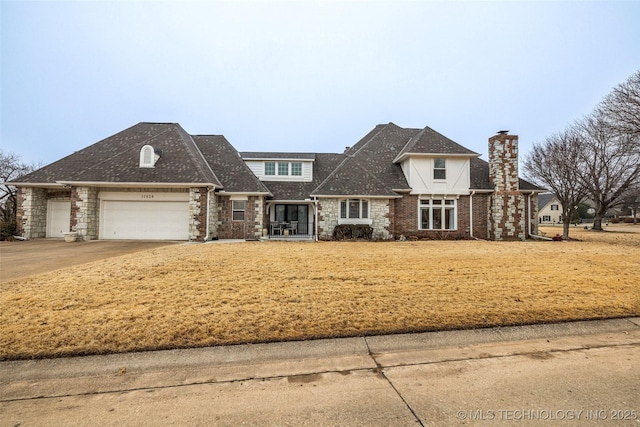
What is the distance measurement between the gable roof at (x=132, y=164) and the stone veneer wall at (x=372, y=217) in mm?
6249

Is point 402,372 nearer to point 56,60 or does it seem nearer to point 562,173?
point 562,173

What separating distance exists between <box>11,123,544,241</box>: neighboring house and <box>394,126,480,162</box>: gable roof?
7cm

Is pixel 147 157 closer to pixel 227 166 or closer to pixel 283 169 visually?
pixel 227 166

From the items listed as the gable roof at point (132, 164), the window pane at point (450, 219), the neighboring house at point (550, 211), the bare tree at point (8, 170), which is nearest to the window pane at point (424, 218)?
the window pane at point (450, 219)

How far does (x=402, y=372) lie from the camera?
3.10 meters

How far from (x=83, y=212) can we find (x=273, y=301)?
51.5 ft

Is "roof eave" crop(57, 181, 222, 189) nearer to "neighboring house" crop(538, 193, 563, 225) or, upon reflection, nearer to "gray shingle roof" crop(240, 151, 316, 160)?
"gray shingle roof" crop(240, 151, 316, 160)

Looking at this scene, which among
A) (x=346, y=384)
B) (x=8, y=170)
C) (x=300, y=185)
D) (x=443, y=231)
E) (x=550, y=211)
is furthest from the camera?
(x=550, y=211)

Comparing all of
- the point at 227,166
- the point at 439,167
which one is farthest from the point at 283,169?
the point at 439,167

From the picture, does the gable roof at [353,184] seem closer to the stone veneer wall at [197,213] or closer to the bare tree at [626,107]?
the stone veneer wall at [197,213]

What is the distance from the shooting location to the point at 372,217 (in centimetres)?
1714

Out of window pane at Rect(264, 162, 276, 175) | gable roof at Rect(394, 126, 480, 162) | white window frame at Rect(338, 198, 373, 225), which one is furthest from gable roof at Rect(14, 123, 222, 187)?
gable roof at Rect(394, 126, 480, 162)

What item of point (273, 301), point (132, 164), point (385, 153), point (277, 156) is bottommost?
point (273, 301)

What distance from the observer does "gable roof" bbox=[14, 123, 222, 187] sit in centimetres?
1541
